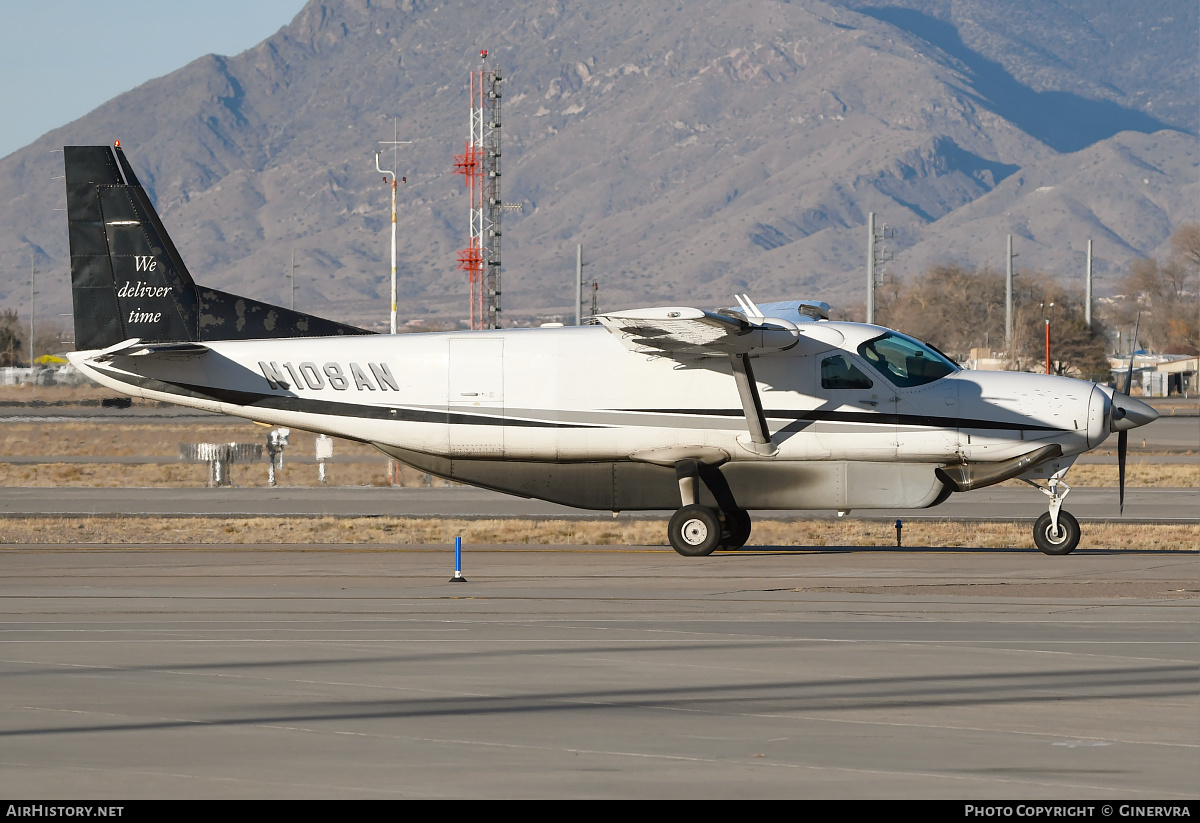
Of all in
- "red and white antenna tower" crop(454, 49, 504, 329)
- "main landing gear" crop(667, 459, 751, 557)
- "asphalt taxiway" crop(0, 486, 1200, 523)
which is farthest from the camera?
"red and white antenna tower" crop(454, 49, 504, 329)

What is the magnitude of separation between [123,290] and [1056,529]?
1411 centimetres

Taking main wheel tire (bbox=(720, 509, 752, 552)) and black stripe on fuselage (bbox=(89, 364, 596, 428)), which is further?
black stripe on fuselage (bbox=(89, 364, 596, 428))

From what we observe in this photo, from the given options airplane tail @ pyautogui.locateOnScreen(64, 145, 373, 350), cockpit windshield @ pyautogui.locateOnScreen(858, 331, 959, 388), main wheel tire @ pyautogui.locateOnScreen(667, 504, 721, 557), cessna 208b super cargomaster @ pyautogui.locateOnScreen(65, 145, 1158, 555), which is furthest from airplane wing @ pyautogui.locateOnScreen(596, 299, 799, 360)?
airplane tail @ pyautogui.locateOnScreen(64, 145, 373, 350)

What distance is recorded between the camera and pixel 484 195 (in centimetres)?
4244

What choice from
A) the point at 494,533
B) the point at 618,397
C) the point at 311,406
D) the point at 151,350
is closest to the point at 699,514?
the point at 618,397

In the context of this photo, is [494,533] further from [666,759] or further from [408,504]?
[666,759]

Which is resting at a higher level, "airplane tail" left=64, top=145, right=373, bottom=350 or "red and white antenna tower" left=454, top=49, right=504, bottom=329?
"red and white antenna tower" left=454, top=49, right=504, bottom=329

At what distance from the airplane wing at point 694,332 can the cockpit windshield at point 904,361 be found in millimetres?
1263

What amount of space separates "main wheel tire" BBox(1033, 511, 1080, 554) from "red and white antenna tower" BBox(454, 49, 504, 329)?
2374 cm

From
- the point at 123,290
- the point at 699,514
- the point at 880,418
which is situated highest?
the point at 123,290

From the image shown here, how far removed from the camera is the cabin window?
20297 millimetres

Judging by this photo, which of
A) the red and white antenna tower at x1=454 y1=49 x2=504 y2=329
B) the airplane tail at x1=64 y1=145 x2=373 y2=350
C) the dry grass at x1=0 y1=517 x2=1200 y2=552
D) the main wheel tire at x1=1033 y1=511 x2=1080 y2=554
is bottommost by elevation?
the dry grass at x1=0 y1=517 x2=1200 y2=552

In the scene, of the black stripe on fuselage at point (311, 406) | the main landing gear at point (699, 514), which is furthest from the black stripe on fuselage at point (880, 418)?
the black stripe on fuselage at point (311, 406)

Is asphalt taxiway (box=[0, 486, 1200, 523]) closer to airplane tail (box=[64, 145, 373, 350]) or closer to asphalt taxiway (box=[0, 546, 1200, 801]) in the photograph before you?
airplane tail (box=[64, 145, 373, 350])
